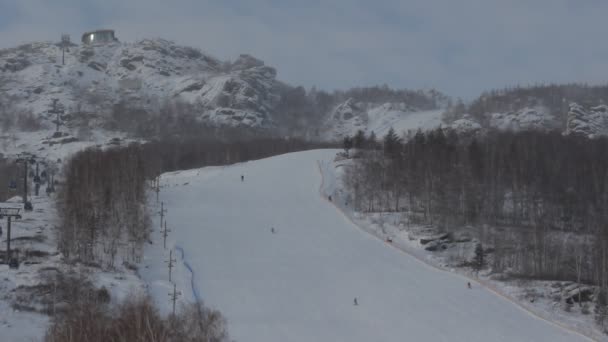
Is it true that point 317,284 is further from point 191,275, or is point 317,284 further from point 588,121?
point 588,121

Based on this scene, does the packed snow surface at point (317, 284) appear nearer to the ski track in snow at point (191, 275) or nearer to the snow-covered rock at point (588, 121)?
the ski track in snow at point (191, 275)

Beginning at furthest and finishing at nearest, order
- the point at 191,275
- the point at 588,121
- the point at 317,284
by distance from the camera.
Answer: the point at 588,121
the point at 317,284
the point at 191,275

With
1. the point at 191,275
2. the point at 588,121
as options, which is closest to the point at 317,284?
the point at 191,275

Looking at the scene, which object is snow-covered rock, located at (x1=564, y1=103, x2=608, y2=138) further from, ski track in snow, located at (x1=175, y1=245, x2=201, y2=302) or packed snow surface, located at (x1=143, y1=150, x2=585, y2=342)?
ski track in snow, located at (x1=175, y1=245, x2=201, y2=302)

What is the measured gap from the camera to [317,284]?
45.6 metres

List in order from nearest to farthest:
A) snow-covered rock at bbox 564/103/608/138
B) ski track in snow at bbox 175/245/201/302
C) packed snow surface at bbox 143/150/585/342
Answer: packed snow surface at bbox 143/150/585/342 → ski track in snow at bbox 175/245/201/302 → snow-covered rock at bbox 564/103/608/138

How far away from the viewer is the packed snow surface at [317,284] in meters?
37.6

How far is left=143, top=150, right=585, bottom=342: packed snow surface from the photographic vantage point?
37.6 m

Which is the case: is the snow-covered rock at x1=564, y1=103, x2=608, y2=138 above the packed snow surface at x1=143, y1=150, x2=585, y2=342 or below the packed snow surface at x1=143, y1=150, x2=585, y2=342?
above

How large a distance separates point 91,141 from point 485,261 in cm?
14419

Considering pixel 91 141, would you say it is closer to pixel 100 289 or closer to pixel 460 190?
pixel 460 190

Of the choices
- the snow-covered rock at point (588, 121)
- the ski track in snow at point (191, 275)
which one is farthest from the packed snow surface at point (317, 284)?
the snow-covered rock at point (588, 121)

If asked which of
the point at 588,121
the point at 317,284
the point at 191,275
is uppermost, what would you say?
the point at 588,121

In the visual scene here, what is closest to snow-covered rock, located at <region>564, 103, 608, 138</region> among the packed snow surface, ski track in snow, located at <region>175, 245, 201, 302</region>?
the packed snow surface
